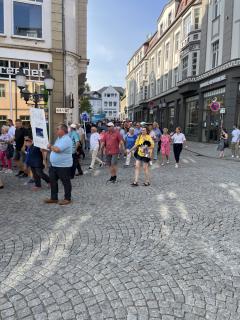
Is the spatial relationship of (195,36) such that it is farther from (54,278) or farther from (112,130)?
(54,278)

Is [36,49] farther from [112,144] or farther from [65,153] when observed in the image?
[65,153]

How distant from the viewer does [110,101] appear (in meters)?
108

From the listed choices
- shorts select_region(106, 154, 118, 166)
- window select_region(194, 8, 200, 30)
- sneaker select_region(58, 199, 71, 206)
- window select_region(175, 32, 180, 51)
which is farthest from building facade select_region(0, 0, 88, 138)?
window select_region(175, 32, 180, 51)

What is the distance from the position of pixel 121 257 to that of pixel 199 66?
84.6 feet

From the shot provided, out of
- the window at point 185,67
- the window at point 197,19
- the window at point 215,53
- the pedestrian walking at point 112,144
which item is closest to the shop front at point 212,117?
the window at point 215,53

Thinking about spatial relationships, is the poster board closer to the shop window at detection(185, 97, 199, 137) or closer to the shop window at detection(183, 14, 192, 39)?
the shop window at detection(185, 97, 199, 137)

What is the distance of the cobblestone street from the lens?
117 inches

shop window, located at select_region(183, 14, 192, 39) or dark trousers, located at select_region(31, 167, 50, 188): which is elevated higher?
shop window, located at select_region(183, 14, 192, 39)

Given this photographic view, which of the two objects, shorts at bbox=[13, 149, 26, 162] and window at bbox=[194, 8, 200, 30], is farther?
window at bbox=[194, 8, 200, 30]

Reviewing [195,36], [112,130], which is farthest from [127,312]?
[195,36]

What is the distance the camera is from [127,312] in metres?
2.87

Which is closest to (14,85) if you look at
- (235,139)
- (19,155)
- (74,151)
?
(19,155)

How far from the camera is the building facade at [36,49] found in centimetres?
1625

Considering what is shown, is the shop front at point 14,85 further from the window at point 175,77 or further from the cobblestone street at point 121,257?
the window at point 175,77
